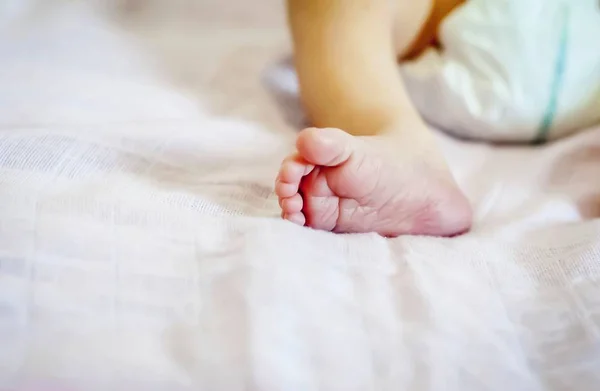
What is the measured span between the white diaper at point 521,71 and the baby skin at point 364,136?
0.08 meters

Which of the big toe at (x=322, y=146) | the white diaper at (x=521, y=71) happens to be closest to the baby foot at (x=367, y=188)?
the big toe at (x=322, y=146)

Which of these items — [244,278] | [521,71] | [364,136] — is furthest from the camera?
[521,71]

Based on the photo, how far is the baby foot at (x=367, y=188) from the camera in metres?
0.49

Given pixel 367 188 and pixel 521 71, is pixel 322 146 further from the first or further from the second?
pixel 521 71

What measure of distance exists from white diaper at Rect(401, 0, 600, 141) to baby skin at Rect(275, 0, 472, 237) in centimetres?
8

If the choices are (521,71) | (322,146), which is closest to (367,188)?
(322,146)

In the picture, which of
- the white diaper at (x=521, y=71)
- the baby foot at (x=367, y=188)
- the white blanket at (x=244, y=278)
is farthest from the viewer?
the white diaper at (x=521, y=71)

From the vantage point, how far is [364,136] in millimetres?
582

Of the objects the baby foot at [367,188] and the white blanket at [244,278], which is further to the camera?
the baby foot at [367,188]

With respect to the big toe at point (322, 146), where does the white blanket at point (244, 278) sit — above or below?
below

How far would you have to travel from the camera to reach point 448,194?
1.90 ft

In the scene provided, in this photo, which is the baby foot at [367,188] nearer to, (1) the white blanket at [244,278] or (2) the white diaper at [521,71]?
(1) the white blanket at [244,278]

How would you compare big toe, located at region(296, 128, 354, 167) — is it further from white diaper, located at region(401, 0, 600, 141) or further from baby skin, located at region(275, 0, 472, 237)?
white diaper, located at region(401, 0, 600, 141)

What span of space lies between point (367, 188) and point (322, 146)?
0.07m
